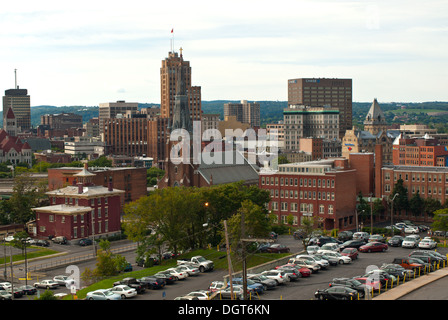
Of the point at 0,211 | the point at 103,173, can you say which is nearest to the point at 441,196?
the point at 103,173

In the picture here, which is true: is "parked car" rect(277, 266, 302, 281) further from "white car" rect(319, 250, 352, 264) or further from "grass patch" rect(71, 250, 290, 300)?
"white car" rect(319, 250, 352, 264)

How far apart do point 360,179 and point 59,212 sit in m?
52.1

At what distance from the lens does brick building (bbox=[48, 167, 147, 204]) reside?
419ft

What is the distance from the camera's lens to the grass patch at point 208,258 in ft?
208

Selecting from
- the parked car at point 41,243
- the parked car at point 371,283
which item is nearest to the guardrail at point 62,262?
the parked car at point 41,243

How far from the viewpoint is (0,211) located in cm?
10988

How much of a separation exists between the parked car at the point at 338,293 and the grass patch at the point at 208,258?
1278 cm

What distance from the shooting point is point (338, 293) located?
159ft

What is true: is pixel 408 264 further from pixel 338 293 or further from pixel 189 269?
pixel 189 269

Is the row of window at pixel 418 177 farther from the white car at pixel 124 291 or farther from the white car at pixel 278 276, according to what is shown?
the white car at pixel 124 291

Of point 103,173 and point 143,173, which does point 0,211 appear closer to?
point 103,173

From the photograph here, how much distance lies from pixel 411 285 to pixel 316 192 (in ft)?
185

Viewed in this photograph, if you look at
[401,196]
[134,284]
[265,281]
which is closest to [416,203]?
[401,196]

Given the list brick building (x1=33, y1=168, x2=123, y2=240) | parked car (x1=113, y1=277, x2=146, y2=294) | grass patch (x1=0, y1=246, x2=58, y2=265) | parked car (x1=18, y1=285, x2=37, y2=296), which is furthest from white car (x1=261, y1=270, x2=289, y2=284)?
brick building (x1=33, y1=168, x2=123, y2=240)
